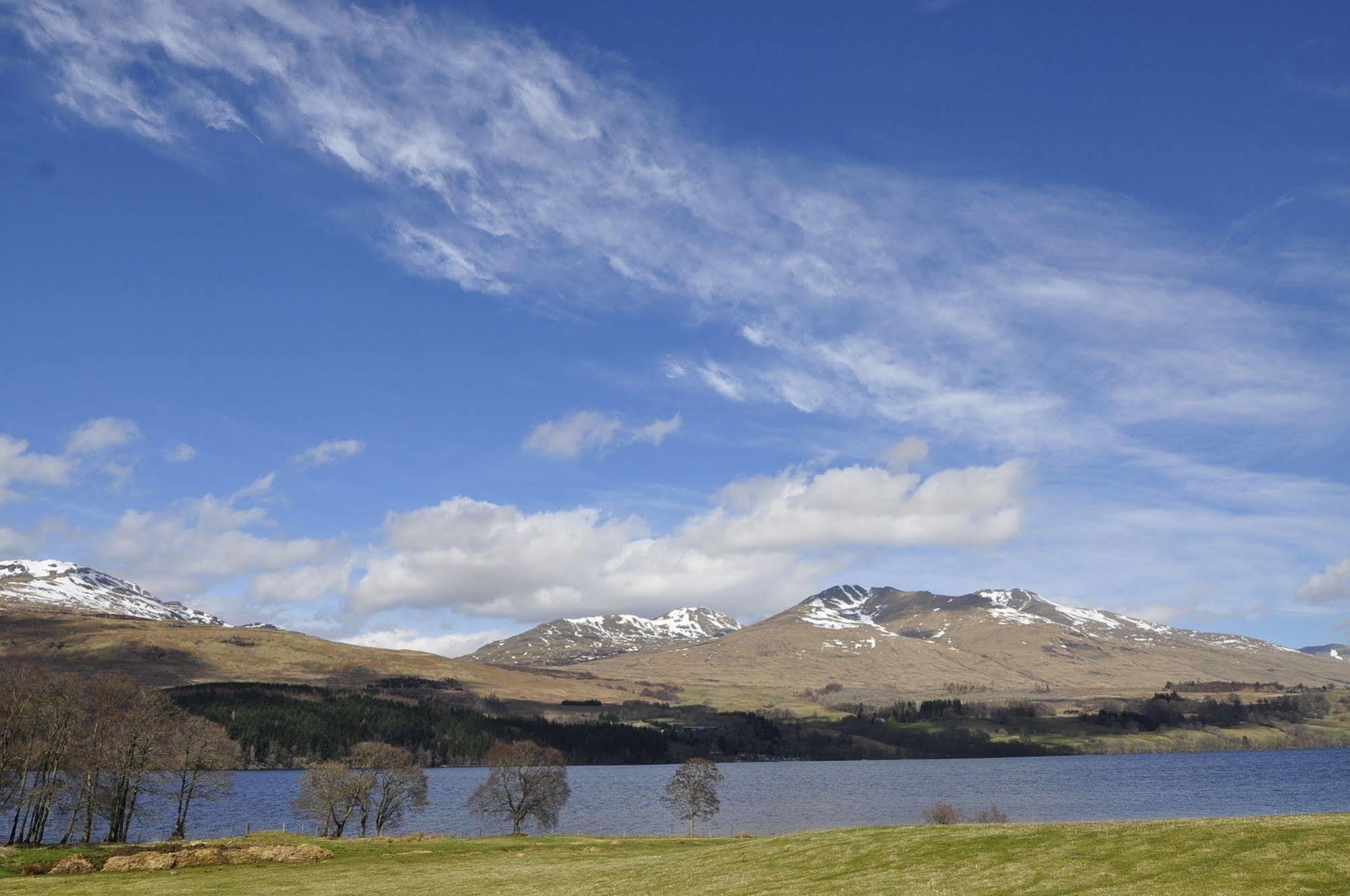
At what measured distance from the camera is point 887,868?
4109 centimetres

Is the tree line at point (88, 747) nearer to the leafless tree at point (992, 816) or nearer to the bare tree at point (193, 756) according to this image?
the bare tree at point (193, 756)

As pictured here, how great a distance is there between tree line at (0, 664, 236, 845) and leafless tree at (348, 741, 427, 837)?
2123 centimetres

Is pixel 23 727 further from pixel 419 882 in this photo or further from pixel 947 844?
pixel 947 844

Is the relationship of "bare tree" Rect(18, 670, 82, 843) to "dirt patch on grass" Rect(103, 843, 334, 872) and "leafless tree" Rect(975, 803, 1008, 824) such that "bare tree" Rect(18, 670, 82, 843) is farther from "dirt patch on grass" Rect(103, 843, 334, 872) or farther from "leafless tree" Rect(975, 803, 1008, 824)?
"leafless tree" Rect(975, 803, 1008, 824)

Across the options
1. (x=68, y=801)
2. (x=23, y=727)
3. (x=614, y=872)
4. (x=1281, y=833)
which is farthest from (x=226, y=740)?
(x=1281, y=833)

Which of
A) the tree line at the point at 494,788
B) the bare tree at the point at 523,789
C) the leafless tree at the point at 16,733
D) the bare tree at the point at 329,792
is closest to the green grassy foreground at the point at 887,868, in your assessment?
the leafless tree at the point at 16,733

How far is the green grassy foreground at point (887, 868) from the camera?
32312mm

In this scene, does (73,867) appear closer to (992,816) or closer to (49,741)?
(49,741)

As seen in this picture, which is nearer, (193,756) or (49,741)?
(49,741)

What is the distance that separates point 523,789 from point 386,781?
20691 mm

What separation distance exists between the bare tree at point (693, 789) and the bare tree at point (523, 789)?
16.9m

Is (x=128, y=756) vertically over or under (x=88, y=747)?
under

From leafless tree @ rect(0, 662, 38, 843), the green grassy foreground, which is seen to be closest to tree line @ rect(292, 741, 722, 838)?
leafless tree @ rect(0, 662, 38, 843)

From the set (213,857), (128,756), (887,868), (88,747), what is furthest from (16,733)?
(887,868)
